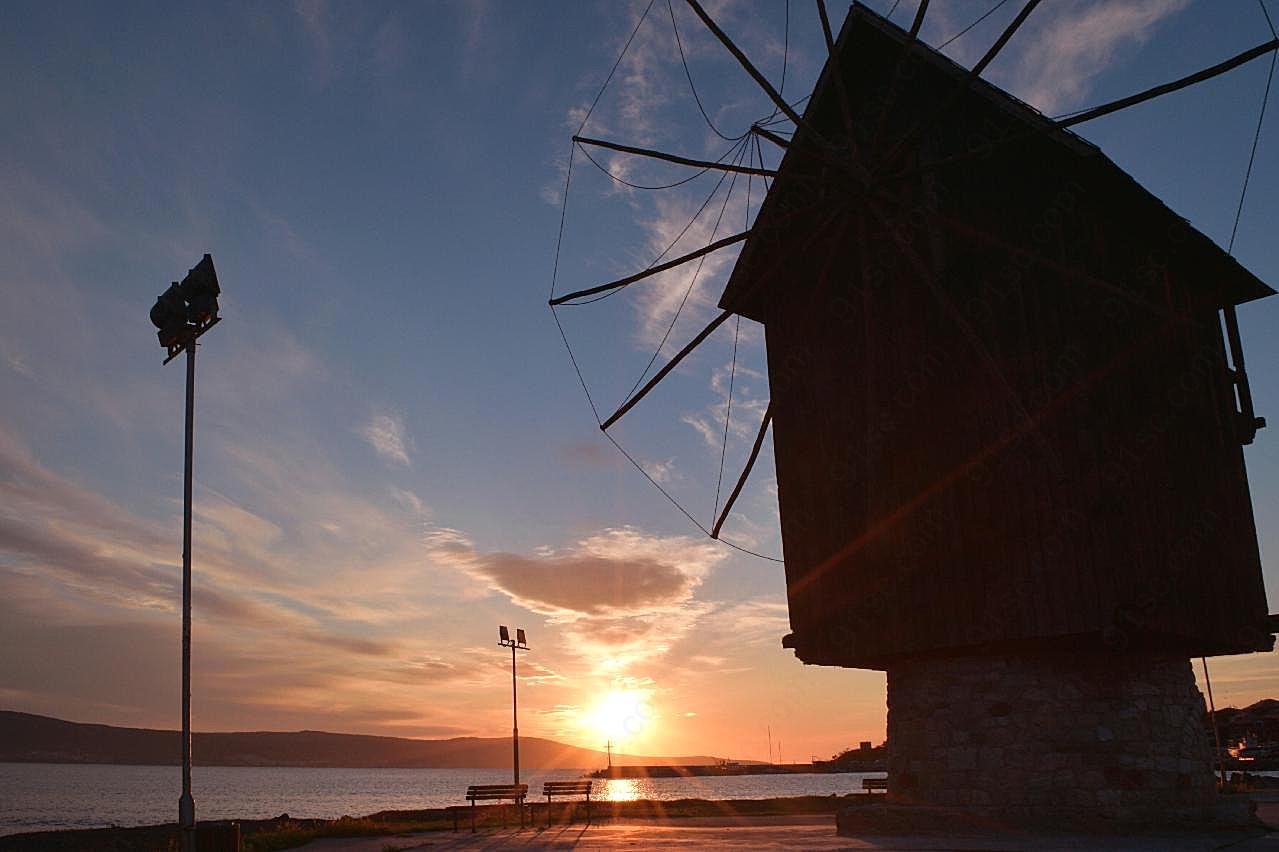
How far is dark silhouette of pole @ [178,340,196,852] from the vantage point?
43.3 feet

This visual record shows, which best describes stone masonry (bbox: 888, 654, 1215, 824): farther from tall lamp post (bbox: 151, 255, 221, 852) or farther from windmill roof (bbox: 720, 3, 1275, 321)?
tall lamp post (bbox: 151, 255, 221, 852)

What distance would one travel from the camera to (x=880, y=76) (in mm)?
20422

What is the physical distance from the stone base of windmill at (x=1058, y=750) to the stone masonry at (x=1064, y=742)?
0.05ft

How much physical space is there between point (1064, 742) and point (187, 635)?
13.3 meters

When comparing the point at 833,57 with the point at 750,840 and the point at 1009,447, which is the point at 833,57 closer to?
the point at 1009,447

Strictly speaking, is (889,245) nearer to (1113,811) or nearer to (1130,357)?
(1130,357)

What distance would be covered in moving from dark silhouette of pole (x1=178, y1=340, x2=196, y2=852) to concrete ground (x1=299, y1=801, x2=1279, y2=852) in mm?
5450

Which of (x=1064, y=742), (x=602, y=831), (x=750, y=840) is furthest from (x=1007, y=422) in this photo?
(x=602, y=831)

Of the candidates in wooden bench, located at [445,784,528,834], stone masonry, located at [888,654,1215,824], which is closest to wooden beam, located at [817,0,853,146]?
stone masonry, located at [888,654,1215,824]

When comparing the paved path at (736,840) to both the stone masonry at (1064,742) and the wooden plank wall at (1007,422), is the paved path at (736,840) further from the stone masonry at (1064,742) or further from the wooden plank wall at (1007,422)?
the wooden plank wall at (1007,422)

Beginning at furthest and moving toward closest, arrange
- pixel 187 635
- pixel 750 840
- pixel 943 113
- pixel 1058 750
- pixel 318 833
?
pixel 318 833
pixel 943 113
pixel 750 840
pixel 1058 750
pixel 187 635

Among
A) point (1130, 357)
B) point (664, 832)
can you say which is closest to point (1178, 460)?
point (1130, 357)

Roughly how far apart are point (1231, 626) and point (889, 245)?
8.81 metres

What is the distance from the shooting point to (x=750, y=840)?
59.7 feet
